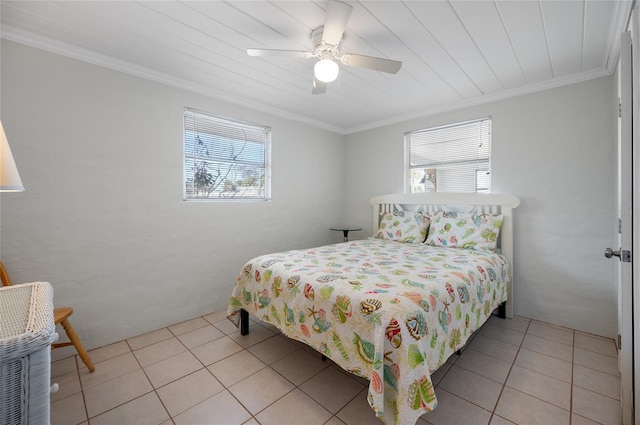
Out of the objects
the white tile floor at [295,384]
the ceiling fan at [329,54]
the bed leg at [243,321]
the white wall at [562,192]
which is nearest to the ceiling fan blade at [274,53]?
the ceiling fan at [329,54]

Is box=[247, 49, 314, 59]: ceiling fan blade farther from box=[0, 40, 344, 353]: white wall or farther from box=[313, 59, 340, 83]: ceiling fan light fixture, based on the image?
box=[0, 40, 344, 353]: white wall

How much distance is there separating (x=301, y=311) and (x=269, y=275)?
1.48ft

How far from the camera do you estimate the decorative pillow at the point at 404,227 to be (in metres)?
3.27

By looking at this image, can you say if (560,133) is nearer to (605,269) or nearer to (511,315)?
(605,269)

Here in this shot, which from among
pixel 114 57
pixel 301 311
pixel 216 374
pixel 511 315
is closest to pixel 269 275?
pixel 301 311

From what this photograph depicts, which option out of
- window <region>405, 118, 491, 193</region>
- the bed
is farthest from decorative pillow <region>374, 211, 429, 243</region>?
window <region>405, 118, 491, 193</region>

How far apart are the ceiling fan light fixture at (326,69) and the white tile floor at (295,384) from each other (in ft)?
6.84

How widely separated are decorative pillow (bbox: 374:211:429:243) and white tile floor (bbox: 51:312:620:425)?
120 cm

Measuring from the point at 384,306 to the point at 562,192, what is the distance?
2436mm

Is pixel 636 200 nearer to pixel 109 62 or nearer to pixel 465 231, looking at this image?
pixel 465 231

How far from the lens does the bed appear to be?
4.28 ft

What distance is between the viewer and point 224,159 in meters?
3.12

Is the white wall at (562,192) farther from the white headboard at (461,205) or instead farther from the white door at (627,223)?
the white door at (627,223)

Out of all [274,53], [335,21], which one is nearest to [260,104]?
[274,53]
